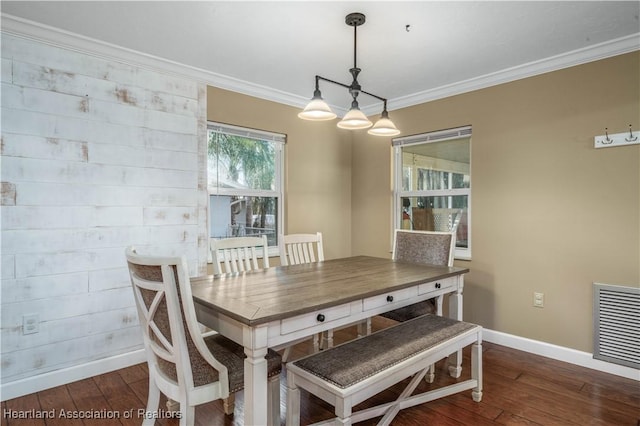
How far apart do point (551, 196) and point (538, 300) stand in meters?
0.84

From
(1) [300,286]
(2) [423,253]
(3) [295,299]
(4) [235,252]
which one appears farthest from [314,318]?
(2) [423,253]

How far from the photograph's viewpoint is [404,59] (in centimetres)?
279

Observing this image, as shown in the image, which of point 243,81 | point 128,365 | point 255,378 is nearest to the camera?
point 255,378

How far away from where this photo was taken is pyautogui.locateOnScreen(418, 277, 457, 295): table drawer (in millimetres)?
2232

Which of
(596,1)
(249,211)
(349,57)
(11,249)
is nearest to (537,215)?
(596,1)

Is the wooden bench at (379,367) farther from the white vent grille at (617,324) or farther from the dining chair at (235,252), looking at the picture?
the white vent grille at (617,324)

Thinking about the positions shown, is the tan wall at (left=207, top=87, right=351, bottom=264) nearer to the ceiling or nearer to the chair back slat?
the ceiling

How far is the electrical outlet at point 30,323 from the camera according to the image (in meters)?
2.29

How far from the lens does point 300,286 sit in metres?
1.95

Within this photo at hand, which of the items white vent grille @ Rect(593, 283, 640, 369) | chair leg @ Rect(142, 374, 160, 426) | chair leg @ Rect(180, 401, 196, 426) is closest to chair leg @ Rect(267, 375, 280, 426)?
chair leg @ Rect(180, 401, 196, 426)

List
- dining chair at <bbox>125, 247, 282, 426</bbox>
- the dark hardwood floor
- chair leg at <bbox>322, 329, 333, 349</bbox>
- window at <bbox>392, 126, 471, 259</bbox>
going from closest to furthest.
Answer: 1. dining chair at <bbox>125, 247, 282, 426</bbox>
2. the dark hardwood floor
3. chair leg at <bbox>322, 329, 333, 349</bbox>
4. window at <bbox>392, 126, 471, 259</bbox>

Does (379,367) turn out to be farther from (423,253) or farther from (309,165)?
(309,165)

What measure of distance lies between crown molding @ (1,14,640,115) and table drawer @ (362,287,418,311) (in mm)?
2076

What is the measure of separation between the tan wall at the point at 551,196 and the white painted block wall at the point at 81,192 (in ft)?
8.37
